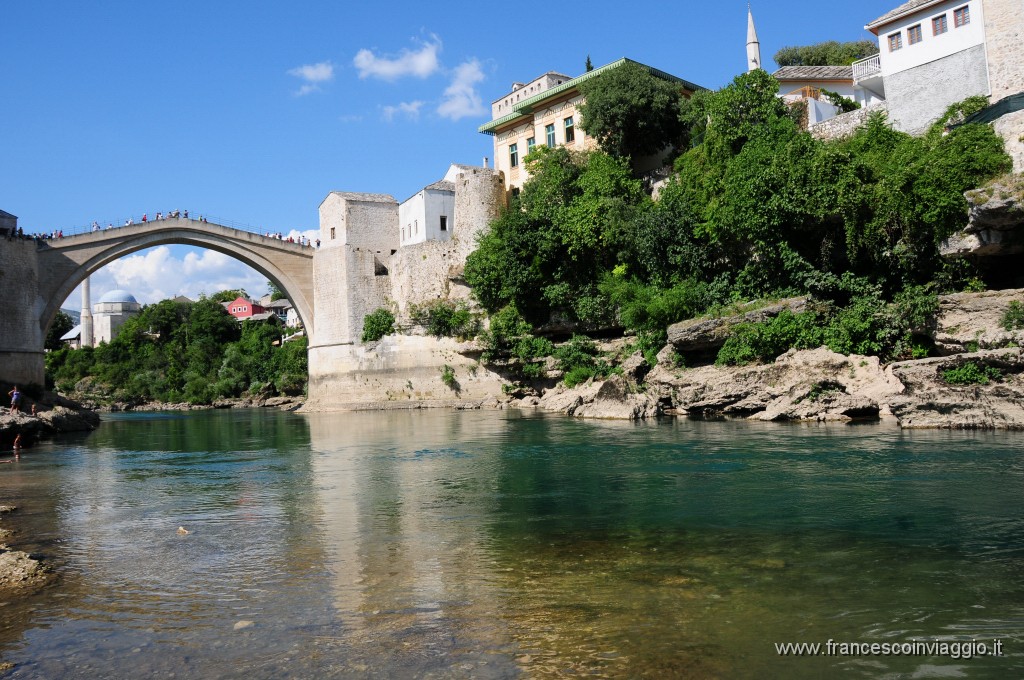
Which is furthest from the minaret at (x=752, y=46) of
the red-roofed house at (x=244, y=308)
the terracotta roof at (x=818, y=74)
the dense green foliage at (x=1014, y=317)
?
the red-roofed house at (x=244, y=308)

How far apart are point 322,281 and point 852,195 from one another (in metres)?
26.6

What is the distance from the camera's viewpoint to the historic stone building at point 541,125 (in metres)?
33.0

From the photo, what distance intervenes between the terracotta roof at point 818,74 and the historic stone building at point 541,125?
13.3 ft

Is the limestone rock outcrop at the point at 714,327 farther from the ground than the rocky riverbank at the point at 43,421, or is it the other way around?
the limestone rock outcrop at the point at 714,327

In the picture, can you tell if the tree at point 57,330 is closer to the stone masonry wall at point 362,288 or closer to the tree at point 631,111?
the stone masonry wall at point 362,288

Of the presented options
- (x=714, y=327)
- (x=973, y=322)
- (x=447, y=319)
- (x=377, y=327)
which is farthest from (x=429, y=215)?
(x=973, y=322)

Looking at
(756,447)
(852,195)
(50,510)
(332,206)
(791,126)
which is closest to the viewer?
(50,510)

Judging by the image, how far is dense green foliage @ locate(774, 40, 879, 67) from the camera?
4688 cm

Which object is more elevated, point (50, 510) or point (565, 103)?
point (565, 103)

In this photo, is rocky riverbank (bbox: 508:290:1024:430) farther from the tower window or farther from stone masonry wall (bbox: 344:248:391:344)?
stone masonry wall (bbox: 344:248:391:344)

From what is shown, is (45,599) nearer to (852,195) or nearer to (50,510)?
(50,510)

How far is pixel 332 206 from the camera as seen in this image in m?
37.8

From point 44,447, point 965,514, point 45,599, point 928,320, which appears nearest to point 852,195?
point 928,320

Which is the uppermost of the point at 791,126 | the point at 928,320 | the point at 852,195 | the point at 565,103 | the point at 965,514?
the point at 565,103
